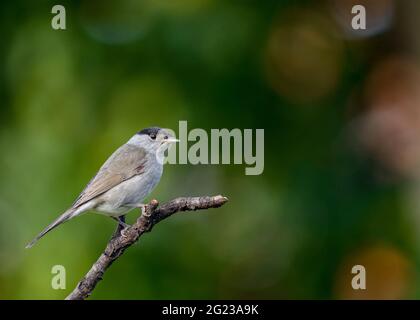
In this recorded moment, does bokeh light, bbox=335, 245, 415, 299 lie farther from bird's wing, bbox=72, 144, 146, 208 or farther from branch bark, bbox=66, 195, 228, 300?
branch bark, bbox=66, 195, 228, 300

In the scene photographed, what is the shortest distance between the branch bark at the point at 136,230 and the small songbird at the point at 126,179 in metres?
0.43

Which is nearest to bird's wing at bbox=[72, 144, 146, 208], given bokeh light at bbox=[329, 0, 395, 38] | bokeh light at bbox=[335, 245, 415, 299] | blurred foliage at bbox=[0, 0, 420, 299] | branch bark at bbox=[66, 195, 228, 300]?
branch bark at bbox=[66, 195, 228, 300]

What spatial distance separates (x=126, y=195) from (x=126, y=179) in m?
0.20

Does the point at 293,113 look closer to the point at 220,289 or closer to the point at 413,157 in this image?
the point at 413,157

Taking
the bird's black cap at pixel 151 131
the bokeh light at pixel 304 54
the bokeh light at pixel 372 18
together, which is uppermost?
the bokeh light at pixel 372 18

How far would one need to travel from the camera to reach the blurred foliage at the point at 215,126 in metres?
7.50

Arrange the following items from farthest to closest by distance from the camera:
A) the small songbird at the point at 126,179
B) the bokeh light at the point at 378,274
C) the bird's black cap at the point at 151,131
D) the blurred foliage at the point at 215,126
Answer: the bokeh light at the point at 378,274 < the blurred foliage at the point at 215,126 < the bird's black cap at the point at 151,131 < the small songbird at the point at 126,179

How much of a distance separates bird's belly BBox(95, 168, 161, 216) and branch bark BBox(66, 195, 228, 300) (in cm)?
51

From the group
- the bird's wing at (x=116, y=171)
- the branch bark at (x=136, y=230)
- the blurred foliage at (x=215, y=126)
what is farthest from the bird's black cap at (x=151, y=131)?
the blurred foliage at (x=215, y=126)

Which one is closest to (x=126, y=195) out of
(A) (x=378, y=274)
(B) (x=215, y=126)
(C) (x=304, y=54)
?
(B) (x=215, y=126)

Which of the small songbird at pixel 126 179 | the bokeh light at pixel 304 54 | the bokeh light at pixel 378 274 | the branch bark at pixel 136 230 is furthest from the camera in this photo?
the bokeh light at pixel 304 54

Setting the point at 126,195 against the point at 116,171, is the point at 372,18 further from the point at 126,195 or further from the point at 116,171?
the point at 126,195

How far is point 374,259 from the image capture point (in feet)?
26.7

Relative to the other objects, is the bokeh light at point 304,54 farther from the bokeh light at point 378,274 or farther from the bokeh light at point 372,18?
the bokeh light at point 378,274
